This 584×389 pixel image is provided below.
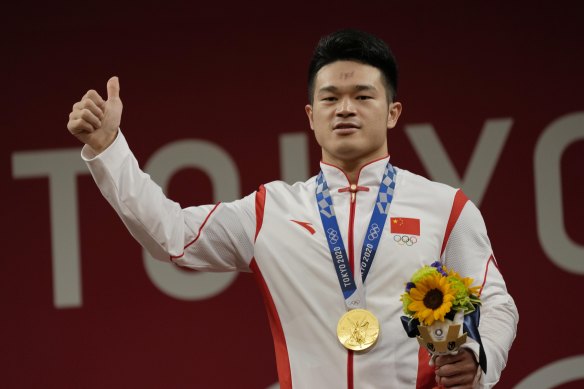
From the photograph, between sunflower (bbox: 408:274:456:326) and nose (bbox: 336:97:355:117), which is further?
nose (bbox: 336:97:355:117)

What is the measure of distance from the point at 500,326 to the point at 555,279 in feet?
6.41

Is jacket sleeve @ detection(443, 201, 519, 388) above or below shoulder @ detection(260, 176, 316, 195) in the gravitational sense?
below

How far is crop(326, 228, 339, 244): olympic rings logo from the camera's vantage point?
102 inches

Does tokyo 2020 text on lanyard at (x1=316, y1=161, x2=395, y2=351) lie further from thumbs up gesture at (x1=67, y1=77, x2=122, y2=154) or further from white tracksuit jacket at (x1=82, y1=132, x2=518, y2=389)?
thumbs up gesture at (x1=67, y1=77, x2=122, y2=154)

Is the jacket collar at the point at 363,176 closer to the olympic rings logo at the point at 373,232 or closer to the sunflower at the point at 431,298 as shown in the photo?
the olympic rings logo at the point at 373,232

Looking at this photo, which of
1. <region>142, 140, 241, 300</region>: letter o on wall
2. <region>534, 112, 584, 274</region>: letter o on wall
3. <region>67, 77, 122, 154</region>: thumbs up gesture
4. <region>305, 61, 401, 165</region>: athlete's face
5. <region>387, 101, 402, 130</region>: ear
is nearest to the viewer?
<region>67, 77, 122, 154</region>: thumbs up gesture

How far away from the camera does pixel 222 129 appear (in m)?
4.52

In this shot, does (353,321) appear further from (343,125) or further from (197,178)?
(197,178)

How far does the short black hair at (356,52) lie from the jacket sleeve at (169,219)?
0.41 meters

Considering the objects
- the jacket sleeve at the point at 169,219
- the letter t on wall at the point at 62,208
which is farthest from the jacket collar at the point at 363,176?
Result: the letter t on wall at the point at 62,208

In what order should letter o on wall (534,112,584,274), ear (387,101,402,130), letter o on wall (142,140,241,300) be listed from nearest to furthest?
ear (387,101,402,130)
letter o on wall (534,112,584,274)
letter o on wall (142,140,241,300)

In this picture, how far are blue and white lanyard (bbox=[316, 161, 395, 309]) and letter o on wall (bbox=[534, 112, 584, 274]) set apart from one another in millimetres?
1810

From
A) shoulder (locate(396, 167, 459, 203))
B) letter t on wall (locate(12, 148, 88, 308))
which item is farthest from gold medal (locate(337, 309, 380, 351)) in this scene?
letter t on wall (locate(12, 148, 88, 308))

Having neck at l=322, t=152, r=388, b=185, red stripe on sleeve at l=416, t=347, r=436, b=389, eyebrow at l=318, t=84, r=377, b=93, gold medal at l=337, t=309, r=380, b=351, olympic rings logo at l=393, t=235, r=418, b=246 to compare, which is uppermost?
eyebrow at l=318, t=84, r=377, b=93
